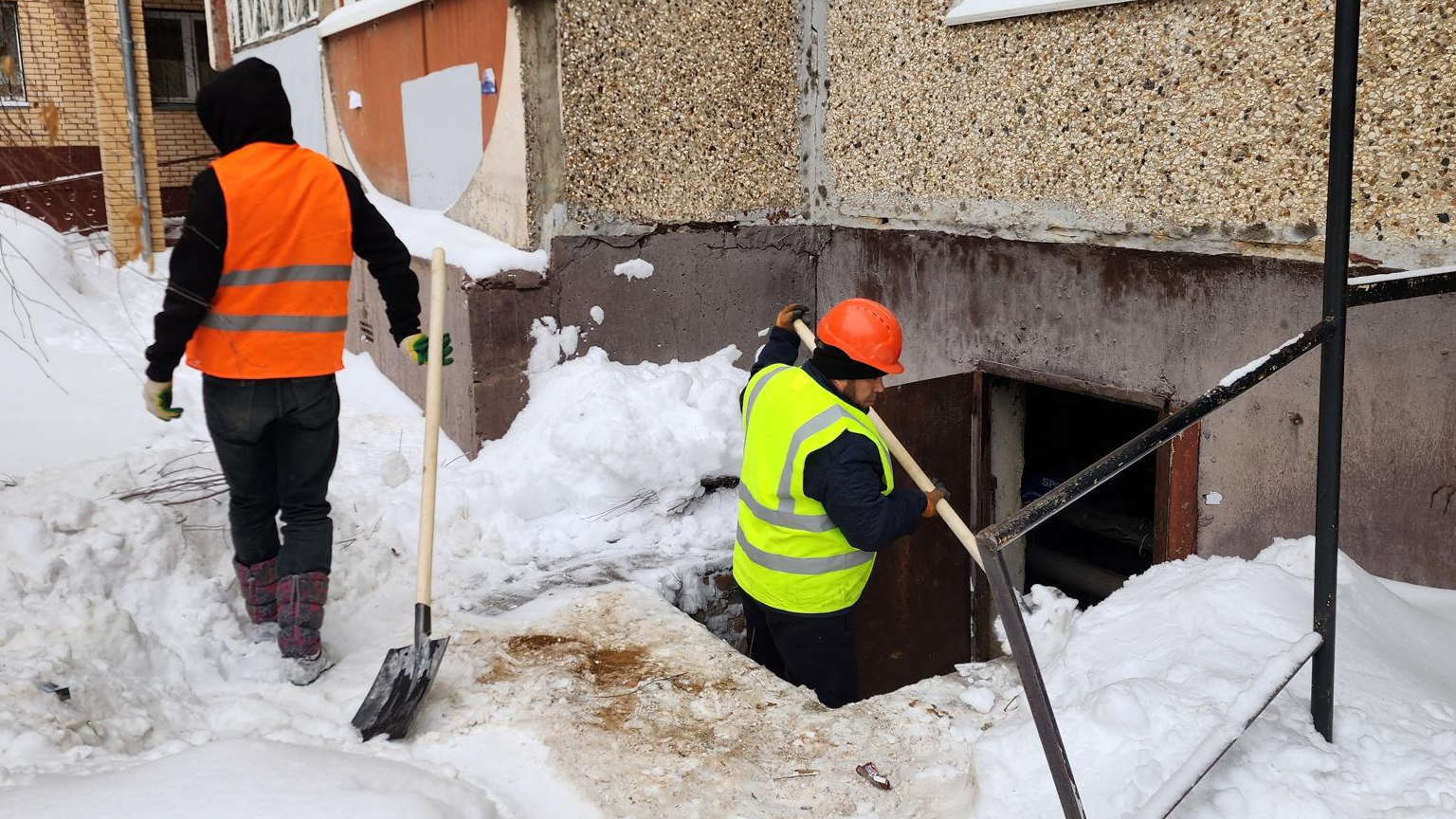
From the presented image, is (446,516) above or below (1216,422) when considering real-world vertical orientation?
below

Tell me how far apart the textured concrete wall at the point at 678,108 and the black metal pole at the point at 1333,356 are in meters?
3.70

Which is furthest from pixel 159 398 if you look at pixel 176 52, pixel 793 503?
pixel 176 52

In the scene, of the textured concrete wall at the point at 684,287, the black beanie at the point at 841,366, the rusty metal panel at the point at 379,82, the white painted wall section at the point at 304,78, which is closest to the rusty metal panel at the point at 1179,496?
the black beanie at the point at 841,366

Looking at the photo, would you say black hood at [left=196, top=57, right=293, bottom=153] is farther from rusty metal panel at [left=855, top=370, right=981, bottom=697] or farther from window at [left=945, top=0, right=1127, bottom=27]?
window at [left=945, top=0, right=1127, bottom=27]

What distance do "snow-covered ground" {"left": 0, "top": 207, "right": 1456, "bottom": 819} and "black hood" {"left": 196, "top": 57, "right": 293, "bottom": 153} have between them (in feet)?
2.52

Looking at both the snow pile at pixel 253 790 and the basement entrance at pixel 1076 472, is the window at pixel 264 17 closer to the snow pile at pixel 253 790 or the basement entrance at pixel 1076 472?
the basement entrance at pixel 1076 472

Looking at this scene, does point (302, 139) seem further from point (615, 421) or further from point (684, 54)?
point (615, 421)

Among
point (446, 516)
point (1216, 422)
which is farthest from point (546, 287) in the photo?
point (1216, 422)

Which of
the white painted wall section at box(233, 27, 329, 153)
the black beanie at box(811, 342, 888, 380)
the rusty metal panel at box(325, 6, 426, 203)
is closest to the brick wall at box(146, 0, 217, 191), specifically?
the white painted wall section at box(233, 27, 329, 153)

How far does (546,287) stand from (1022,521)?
3845 millimetres

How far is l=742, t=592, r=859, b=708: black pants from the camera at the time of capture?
3.90 metres

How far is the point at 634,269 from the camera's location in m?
5.77

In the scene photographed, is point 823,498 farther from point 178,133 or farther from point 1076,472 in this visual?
point 178,133

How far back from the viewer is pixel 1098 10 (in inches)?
171
